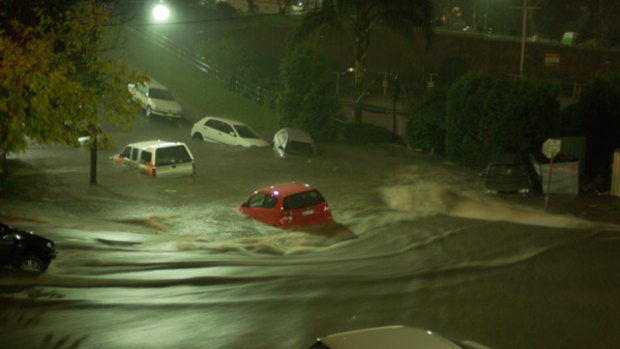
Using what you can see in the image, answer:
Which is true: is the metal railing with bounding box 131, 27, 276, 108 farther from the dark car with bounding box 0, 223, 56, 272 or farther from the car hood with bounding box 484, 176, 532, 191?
the dark car with bounding box 0, 223, 56, 272

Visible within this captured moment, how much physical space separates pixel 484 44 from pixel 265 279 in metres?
46.2

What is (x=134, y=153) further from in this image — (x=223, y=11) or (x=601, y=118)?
(x=223, y=11)

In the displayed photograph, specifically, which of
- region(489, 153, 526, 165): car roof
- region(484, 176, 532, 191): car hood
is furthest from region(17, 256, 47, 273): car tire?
region(489, 153, 526, 165): car roof

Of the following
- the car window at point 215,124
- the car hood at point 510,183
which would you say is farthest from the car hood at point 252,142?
the car hood at point 510,183

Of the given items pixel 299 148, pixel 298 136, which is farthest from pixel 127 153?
pixel 298 136

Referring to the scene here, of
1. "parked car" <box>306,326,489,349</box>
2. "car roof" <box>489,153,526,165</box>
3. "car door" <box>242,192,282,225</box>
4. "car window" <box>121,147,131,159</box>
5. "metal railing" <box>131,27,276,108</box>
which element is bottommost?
"car door" <box>242,192,282,225</box>

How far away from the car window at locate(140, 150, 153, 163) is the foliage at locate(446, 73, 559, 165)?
474 inches

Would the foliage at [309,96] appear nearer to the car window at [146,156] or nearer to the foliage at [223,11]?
the car window at [146,156]

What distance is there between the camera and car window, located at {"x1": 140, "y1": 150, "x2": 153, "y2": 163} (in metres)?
27.1

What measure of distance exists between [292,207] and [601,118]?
16.2 m

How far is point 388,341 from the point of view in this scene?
6664mm

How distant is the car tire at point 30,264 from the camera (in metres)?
14.5

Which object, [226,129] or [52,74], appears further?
[226,129]

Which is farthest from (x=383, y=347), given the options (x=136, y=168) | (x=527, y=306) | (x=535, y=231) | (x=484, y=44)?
(x=484, y=44)
